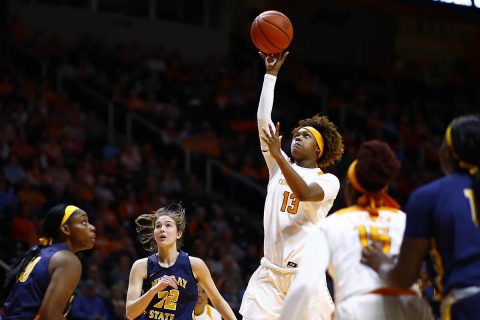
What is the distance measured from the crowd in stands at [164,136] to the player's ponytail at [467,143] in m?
5.82

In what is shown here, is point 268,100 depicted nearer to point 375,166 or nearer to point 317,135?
point 317,135

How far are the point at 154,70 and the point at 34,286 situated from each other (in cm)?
1180

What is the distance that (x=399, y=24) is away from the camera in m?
22.9

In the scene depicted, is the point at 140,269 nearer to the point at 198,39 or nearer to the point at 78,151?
the point at 78,151

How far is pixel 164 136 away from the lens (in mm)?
14703

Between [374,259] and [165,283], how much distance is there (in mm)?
2437

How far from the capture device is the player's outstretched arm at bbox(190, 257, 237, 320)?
647 cm

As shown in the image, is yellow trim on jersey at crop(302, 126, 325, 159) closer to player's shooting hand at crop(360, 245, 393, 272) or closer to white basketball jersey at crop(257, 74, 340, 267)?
white basketball jersey at crop(257, 74, 340, 267)

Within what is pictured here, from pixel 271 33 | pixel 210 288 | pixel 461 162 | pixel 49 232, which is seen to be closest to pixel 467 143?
pixel 461 162

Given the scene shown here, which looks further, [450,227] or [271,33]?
[271,33]

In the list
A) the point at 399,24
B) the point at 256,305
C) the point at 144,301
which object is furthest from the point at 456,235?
the point at 399,24

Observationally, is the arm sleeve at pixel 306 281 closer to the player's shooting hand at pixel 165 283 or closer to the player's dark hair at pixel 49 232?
the player's dark hair at pixel 49 232

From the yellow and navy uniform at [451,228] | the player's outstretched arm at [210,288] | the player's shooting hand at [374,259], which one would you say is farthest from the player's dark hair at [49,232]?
the yellow and navy uniform at [451,228]

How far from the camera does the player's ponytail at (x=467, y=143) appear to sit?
400 cm
